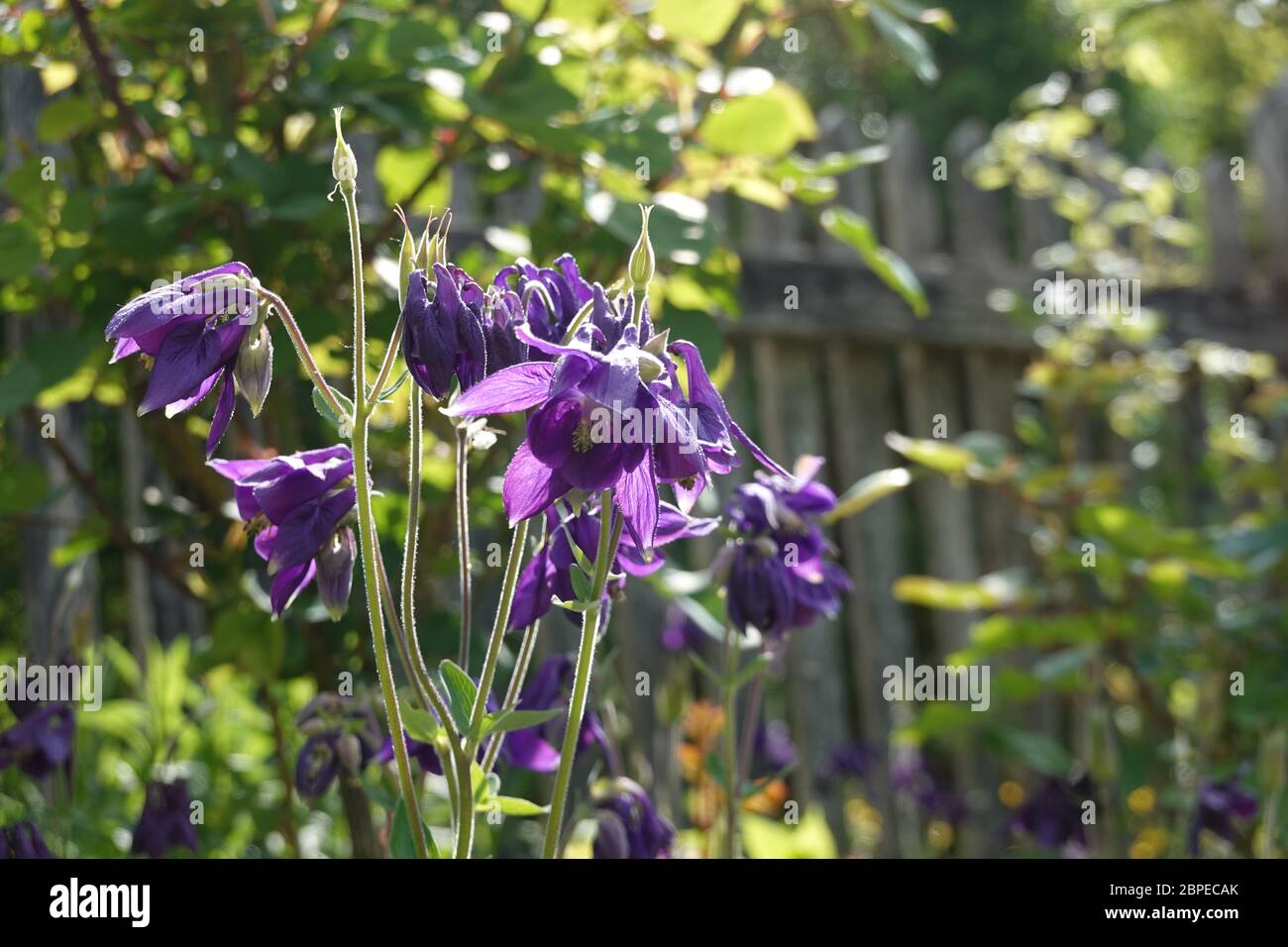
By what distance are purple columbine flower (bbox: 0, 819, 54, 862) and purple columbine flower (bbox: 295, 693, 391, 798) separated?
30 cm

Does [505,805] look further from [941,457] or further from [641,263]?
[941,457]

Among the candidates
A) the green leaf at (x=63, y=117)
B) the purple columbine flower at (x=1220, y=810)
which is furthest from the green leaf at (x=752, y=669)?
the green leaf at (x=63, y=117)

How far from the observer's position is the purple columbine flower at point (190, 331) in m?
0.90

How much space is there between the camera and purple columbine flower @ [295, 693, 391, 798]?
4.38ft

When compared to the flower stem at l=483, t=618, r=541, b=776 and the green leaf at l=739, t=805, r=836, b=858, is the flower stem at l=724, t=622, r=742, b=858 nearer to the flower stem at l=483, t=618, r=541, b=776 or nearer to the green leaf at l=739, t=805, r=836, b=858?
the flower stem at l=483, t=618, r=541, b=776

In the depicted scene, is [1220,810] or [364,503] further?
[1220,810]

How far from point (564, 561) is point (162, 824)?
0.83 meters

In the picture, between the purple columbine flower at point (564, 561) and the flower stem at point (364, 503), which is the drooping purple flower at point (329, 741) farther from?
the flower stem at point (364, 503)

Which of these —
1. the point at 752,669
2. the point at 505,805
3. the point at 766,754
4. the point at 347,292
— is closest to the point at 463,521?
the point at 505,805

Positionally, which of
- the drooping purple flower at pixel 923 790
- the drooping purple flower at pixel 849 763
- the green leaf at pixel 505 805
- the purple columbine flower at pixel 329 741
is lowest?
the drooping purple flower at pixel 923 790

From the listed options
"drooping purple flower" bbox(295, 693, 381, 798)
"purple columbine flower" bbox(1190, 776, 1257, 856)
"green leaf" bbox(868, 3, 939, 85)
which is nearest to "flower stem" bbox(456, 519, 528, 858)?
"drooping purple flower" bbox(295, 693, 381, 798)

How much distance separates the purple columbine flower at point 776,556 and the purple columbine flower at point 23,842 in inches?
30.6

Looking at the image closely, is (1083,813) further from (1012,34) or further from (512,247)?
(1012,34)

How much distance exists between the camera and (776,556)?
4.51ft
